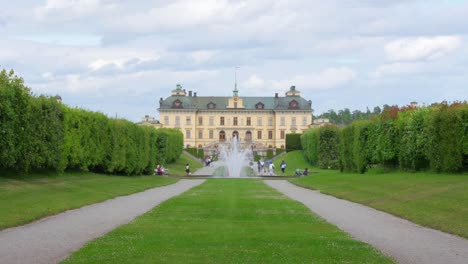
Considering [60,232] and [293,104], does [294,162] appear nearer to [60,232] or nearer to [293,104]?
[293,104]

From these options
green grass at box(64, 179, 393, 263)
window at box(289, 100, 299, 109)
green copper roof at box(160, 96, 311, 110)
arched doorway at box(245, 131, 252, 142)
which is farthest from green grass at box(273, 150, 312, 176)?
green grass at box(64, 179, 393, 263)

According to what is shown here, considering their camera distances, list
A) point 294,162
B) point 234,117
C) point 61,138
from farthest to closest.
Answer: point 234,117
point 294,162
point 61,138

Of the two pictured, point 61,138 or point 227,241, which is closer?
point 227,241

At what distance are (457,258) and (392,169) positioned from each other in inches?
1270

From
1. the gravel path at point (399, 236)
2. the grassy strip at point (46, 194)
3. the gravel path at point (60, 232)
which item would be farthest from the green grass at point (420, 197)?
the grassy strip at point (46, 194)

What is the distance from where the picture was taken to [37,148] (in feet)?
104

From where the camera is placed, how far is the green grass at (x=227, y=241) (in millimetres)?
12242

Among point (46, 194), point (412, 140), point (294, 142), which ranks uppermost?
point (294, 142)

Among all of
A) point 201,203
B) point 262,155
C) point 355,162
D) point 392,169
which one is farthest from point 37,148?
point 262,155

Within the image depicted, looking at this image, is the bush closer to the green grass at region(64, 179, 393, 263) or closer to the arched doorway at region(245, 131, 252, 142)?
the arched doorway at region(245, 131, 252, 142)

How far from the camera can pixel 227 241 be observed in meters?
14.7

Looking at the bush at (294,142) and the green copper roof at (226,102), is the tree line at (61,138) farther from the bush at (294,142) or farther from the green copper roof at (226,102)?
the green copper roof at (226,102)

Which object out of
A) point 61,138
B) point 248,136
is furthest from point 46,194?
point 248,136

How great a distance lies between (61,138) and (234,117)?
110192 millimetres
